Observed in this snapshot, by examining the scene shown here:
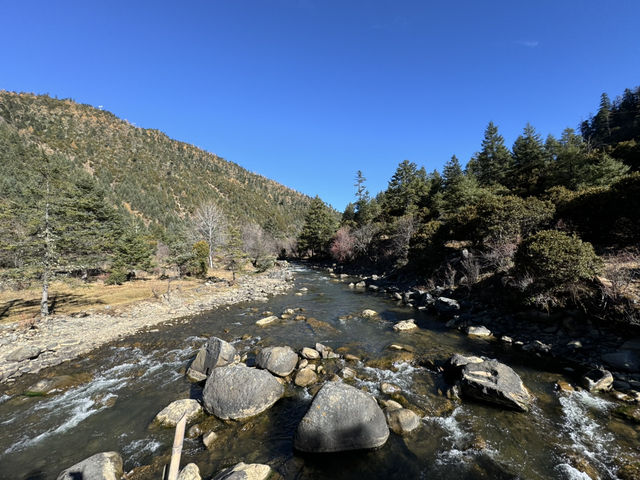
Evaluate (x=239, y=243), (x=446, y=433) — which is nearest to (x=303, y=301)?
(x=239, y=243)

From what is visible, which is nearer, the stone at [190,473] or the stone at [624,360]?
the stone at [190,473]

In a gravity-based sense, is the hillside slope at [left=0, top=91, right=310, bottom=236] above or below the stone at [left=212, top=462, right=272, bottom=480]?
above

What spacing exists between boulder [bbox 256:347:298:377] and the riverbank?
8.07 metres

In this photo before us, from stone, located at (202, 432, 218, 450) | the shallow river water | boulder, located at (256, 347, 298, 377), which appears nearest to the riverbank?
the shallow river water

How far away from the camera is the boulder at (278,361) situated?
8859 mm

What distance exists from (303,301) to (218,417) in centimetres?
1312

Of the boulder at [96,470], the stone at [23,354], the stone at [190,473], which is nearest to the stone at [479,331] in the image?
the stone at [190,473]

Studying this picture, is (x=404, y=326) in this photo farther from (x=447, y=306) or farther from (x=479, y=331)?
(x=447, y=306)

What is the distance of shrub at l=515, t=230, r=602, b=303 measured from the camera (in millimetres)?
9977

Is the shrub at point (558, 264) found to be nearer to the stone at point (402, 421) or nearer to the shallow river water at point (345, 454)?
the shallow river water at point (345, 454)

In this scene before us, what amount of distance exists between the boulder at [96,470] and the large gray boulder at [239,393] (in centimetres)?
223

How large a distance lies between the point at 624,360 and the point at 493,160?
154 feet

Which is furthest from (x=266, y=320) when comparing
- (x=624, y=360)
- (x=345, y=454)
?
(x=624, y=360)

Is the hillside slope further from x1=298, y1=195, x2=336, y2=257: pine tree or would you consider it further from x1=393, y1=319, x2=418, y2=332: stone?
x1=393, y1=319, x2=418, y2=332: stone
